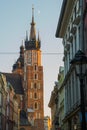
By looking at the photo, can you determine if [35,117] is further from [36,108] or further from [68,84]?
[68,84]

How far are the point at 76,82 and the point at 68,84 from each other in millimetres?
7113

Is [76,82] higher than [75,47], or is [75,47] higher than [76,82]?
[75,47]

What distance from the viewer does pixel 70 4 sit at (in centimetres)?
3872

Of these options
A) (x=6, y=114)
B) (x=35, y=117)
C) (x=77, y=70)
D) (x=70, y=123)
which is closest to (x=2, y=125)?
(x=6, y=114)

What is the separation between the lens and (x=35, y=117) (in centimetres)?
18612

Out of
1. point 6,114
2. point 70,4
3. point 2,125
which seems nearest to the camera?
point 70,4

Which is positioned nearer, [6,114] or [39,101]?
[6,114]

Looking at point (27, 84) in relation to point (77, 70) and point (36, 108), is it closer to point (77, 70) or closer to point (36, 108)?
point (36, 108)

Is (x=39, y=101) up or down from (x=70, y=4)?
up

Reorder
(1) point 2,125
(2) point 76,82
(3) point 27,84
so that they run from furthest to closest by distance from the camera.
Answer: (3) point 27,84 → (1) point 2,125 → (2) point 76,82

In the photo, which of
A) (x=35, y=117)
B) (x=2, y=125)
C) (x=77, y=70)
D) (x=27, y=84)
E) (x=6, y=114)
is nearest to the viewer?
(x=77, y=70)

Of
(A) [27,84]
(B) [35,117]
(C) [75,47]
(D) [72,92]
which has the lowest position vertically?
(D) [72,92]

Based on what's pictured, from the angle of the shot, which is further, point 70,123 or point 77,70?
point 70,123

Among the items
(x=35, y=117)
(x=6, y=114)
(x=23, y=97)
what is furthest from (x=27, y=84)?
(x=6, y=114)
